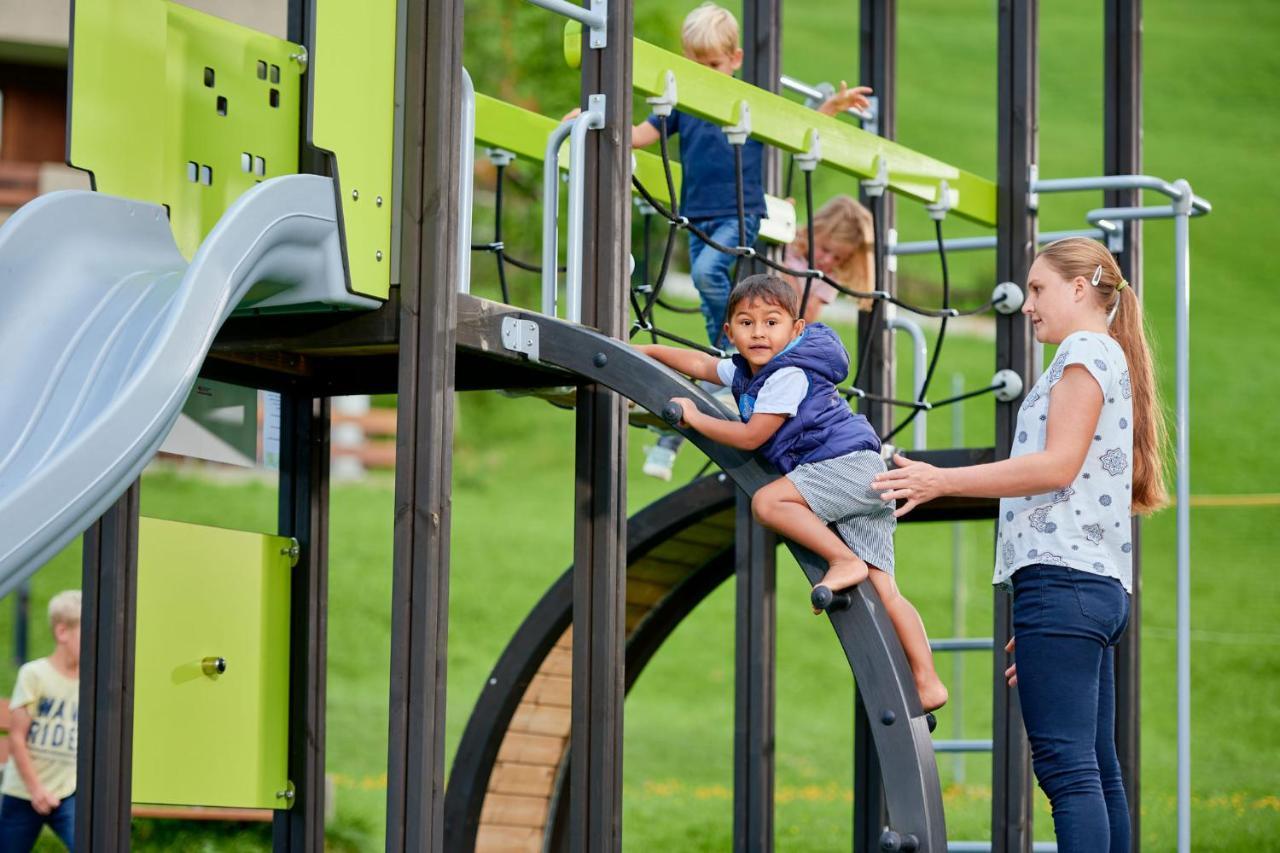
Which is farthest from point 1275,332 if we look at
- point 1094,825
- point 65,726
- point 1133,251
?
point 1094,825

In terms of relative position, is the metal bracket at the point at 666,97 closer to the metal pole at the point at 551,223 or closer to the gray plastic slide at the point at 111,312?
the metal pole at the point at 551,223

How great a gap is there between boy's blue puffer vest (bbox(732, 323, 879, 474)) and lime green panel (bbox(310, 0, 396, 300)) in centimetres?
84

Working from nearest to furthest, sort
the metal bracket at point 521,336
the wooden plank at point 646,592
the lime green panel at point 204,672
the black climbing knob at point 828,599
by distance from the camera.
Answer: the black climbing knob at point 828,599 < the metal bracket at point 521,336 < the lime green panel at point 204,672 < the wooden plank at point 646,592

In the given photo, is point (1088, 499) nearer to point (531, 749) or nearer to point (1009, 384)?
point (1009, 384)

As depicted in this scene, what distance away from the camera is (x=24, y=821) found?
21.9ft

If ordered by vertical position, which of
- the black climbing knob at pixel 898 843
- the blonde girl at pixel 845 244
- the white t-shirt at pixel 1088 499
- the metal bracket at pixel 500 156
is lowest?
the black climbing knob at pixel 898 843

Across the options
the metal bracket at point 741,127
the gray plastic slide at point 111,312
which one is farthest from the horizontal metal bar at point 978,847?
the gray plastic slide at point 111,312

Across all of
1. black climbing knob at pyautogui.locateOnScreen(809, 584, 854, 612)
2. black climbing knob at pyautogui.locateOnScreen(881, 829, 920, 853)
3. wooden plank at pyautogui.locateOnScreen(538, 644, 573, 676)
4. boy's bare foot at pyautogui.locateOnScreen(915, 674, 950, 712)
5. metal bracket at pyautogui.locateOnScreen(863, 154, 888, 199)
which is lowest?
black climbing knob at pyautogui.locateOnScreen(881, 829, 920, 853)

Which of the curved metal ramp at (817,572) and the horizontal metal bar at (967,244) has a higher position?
the horizontal metal bar at (967,244)

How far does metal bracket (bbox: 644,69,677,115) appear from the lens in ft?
14.9

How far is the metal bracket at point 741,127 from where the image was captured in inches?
192

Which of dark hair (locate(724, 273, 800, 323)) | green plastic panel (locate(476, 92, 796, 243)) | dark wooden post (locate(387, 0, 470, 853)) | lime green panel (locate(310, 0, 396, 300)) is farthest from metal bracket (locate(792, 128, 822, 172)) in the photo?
lime green panel (locate(310, 0, 396, 300))

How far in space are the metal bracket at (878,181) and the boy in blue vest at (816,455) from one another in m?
1.79

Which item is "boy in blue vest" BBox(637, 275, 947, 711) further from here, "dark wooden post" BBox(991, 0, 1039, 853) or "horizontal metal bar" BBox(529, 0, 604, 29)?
"dark wooden post" BBox(991, 0, 1039, 853)
